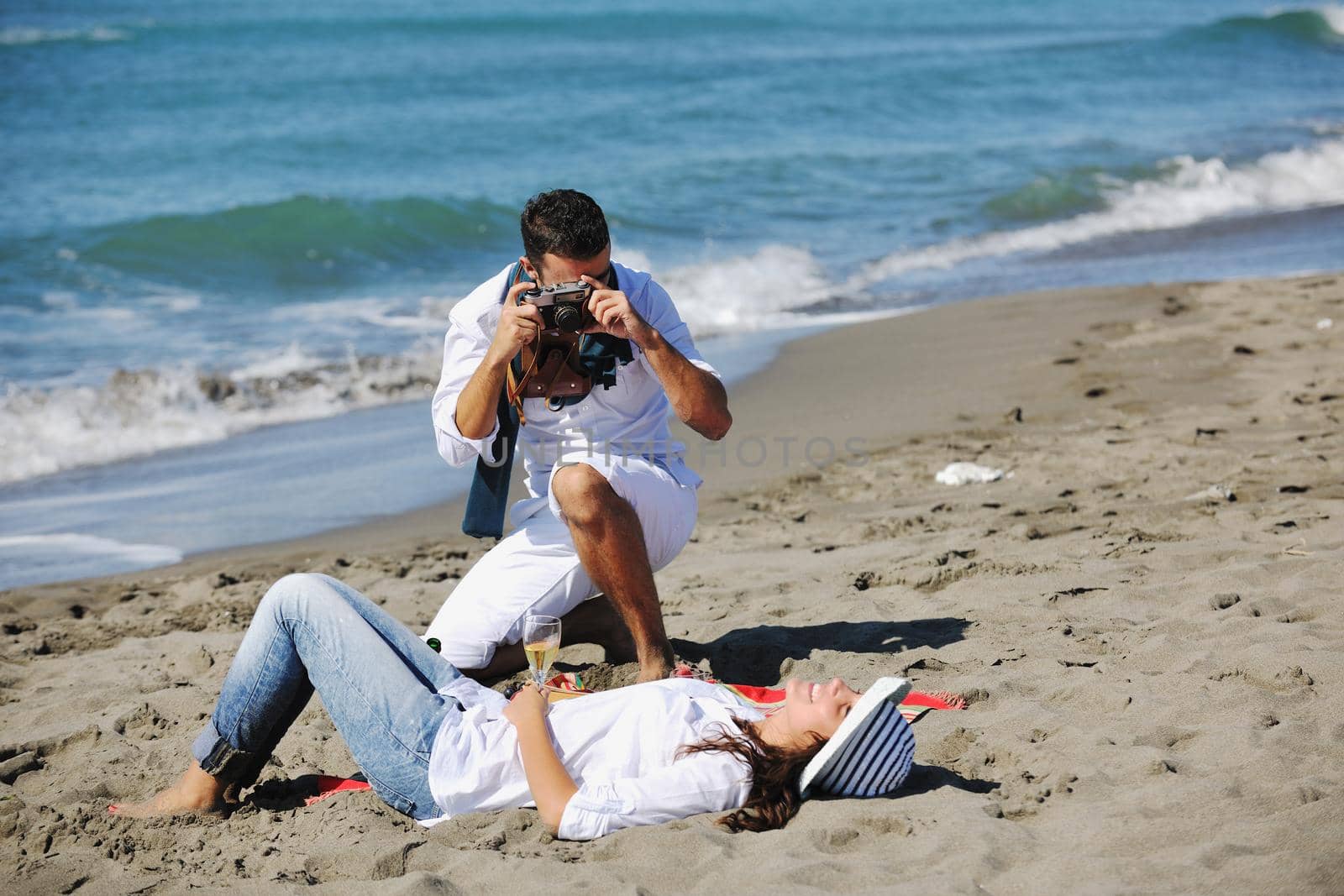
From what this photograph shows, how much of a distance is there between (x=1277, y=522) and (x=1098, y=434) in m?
1.82

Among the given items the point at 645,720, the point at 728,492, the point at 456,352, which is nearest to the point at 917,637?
the point at 645,720

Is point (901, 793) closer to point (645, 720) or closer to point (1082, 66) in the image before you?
point (645, 720)

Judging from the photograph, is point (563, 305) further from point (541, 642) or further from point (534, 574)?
point (541, 642)

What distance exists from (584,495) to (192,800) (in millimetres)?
1463

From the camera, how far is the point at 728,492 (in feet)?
22.9

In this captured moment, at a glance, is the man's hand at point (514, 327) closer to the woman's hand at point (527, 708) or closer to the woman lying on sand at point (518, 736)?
the woman lying on sand at point (518, 736)

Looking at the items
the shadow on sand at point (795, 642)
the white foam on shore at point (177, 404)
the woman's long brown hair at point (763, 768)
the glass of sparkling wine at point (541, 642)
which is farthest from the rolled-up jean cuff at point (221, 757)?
the white foam on shore at point (177, 404)

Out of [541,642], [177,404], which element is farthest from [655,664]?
[177,404]

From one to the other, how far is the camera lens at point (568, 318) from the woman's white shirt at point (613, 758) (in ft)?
3.90

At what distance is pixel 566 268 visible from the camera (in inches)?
157

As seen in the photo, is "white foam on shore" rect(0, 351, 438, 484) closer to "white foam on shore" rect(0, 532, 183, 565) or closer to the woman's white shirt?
"white foam on shore" rect(0, 532, 183, 565)

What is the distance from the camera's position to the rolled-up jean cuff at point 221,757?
351 centimetres

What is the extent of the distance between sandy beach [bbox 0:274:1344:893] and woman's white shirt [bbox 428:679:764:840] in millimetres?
80

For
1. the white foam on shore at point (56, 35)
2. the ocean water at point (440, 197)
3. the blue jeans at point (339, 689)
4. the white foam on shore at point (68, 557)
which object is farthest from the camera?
the white foam on shore at point (56, 35)
